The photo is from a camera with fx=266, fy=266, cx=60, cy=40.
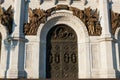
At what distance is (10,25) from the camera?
60.0 ft

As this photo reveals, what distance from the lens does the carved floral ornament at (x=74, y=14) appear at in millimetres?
18453

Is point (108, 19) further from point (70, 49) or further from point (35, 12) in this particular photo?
point (35, 12)

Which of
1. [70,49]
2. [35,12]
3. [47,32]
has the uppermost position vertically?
[35,12]

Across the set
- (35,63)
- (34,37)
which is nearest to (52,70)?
(35,63)

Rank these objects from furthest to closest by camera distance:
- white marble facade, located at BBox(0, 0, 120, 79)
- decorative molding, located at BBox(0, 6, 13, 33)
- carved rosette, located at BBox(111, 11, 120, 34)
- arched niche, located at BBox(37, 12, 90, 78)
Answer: carved rosette, located at BBox(111, 11, 120, 34) < decorative molding, located at BBox(0, 6, 13, 33) < arched niche, located at BBox(37, 12, 90, 78) < white marble facade, located at BBox(0, 0, 120, 79)

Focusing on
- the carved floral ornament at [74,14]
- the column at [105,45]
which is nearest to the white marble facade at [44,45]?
the column at [105,45]

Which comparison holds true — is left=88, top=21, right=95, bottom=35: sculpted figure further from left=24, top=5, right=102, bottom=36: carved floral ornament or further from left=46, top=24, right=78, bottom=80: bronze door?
left=46, top=24, right=78, bottom=80: bronze door

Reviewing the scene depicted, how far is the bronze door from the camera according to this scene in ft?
59.7

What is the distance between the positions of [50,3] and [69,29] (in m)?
2.32

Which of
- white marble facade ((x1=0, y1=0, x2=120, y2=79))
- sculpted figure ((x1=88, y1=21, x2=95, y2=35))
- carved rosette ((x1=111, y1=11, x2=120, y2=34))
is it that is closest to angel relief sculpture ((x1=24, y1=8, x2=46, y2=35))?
white marble facade ((x1=0, y1=0, x2=120, y2=79))

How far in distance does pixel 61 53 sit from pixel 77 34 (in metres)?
1.78

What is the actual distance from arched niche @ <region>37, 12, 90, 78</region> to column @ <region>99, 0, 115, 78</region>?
3.28ft

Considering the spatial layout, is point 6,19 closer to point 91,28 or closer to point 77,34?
point 77,34

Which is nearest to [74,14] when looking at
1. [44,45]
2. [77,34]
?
[77,34]
